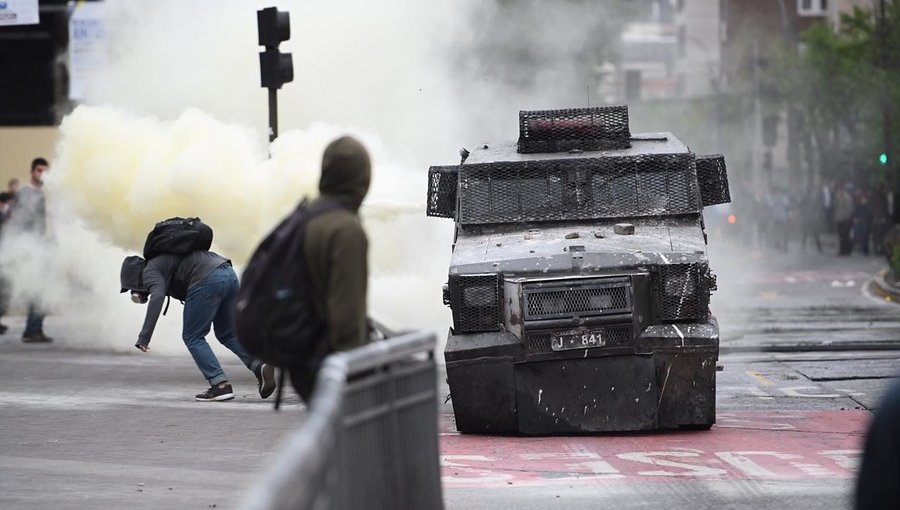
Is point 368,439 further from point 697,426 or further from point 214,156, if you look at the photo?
point 214,156

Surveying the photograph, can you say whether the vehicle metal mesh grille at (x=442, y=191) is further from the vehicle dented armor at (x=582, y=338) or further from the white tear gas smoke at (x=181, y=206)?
the white tear gas smoke at (x=181, y=206)

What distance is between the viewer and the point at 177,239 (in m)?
13.2

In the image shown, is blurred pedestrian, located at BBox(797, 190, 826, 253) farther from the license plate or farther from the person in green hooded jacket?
the person in green hooded jacket

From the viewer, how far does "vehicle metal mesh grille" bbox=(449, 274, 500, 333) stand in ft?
37.3

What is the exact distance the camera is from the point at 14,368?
1616 cm

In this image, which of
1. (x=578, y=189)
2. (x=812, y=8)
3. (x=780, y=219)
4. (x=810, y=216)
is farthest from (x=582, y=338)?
(x=812, y=8)

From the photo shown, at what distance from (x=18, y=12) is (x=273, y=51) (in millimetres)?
2953

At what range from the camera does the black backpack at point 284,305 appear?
6.38 m

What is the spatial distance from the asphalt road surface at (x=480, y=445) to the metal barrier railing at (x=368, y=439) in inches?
99.6

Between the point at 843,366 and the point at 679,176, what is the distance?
3847mm

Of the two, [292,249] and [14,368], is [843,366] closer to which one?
[14,368]

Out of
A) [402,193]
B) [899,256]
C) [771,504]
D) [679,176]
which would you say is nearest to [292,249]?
[771,504]

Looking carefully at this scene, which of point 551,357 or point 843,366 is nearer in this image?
point 551,357

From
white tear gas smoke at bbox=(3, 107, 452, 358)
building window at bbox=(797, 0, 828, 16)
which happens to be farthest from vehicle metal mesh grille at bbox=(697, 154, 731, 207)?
building window at bbox=(797, 0, 828, 16)
